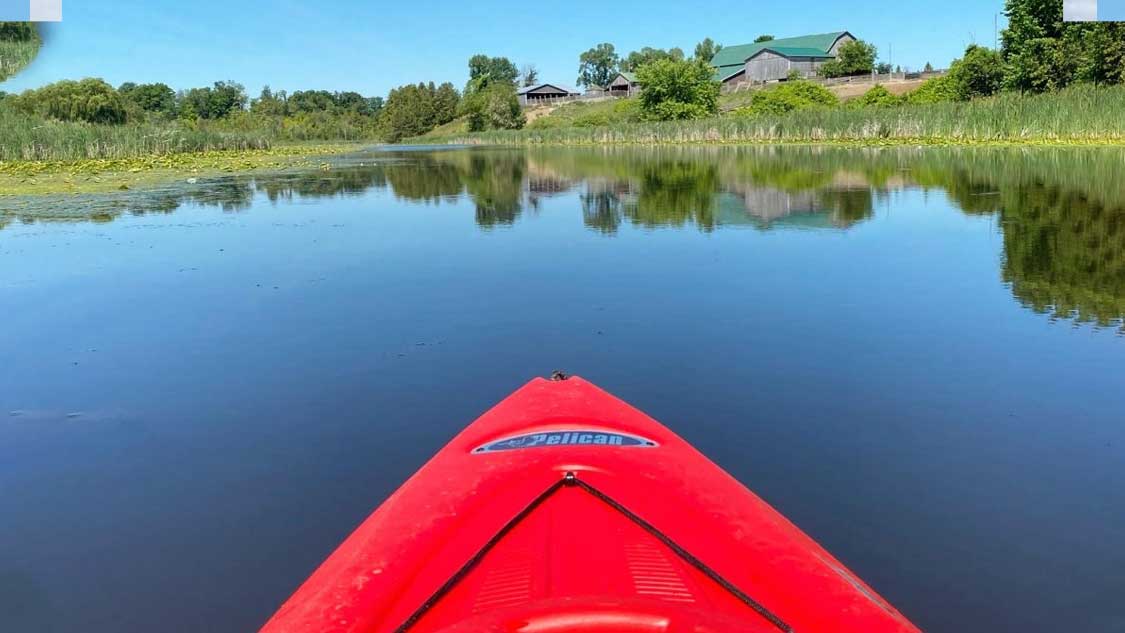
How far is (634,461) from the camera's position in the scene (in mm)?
2447

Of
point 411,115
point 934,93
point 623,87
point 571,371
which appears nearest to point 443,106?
point 411,115

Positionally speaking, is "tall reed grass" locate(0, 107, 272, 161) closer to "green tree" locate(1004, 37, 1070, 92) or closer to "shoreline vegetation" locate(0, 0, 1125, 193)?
"shoreline vegetation" locate(0, 0, 1125, 193)

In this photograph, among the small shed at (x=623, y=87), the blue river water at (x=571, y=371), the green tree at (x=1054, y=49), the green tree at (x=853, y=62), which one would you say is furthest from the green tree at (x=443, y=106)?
the blue river water at (x=571, y=371)

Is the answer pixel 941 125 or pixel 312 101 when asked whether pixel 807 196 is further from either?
pixel 312 101

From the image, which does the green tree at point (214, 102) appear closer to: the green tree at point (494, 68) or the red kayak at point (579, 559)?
the green tree at point (494, 68)

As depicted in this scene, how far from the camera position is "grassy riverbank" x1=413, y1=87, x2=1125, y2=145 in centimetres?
2252

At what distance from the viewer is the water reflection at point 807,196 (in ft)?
24.7

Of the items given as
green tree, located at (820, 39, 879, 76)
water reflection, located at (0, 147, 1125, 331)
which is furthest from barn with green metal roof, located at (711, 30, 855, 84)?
water reflection, located at (0, 147, 1125, 331)

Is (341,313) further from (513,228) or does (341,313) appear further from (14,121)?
(14,121)

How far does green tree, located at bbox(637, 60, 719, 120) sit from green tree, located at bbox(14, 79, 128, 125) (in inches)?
1193

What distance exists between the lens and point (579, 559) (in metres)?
1.92

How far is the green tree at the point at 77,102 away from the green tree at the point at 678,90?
3031cm

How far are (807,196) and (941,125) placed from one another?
1664cm

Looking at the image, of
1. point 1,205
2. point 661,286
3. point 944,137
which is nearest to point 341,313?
point 661,286
